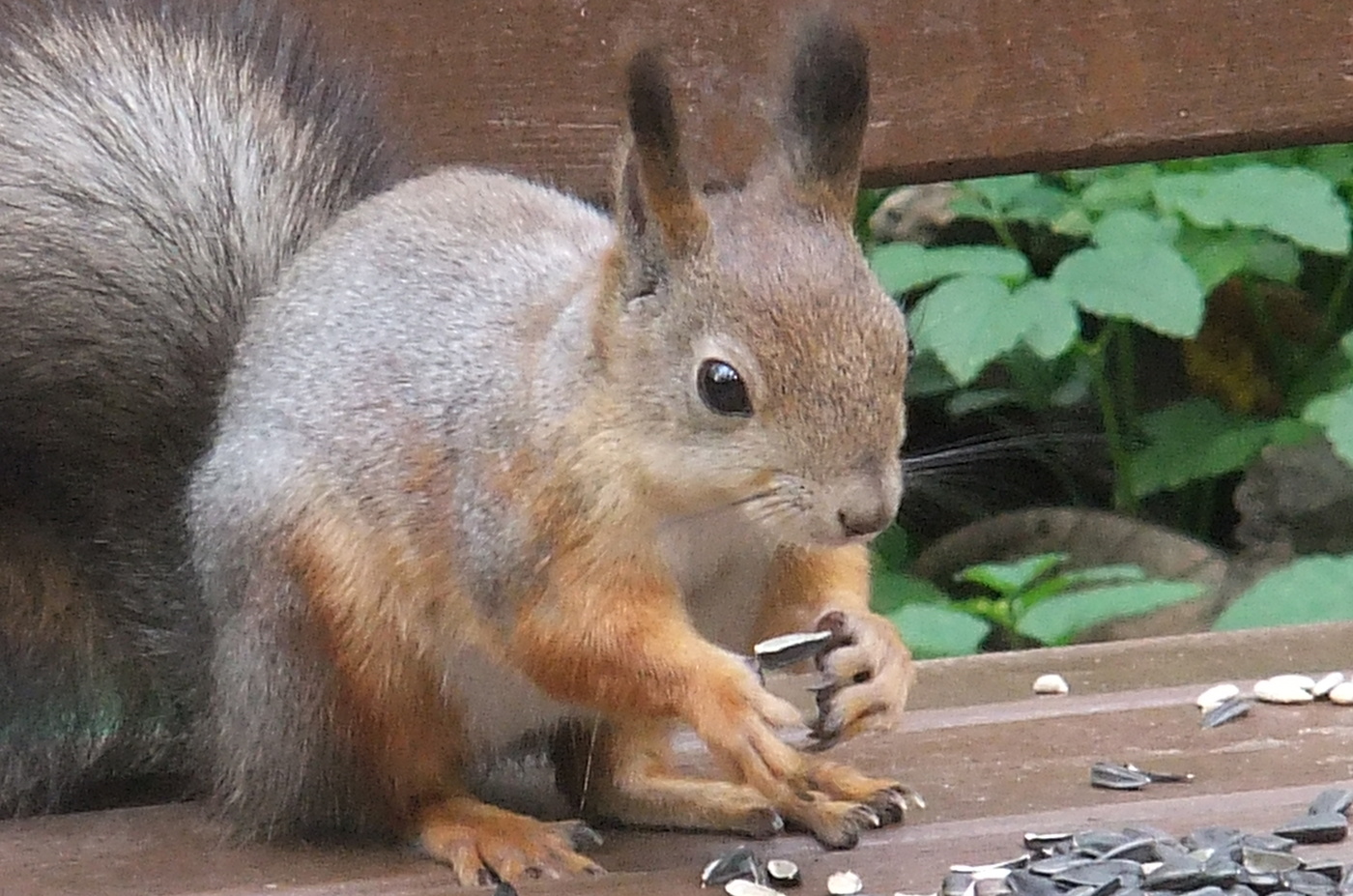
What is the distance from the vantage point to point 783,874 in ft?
3.97

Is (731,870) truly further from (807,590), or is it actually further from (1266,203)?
(1266,203)

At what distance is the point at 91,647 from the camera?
1400mm

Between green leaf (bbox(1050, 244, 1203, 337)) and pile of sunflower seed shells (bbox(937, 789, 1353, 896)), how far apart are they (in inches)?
33.7

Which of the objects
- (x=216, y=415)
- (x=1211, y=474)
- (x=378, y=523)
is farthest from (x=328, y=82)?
(x=1211, y=474)

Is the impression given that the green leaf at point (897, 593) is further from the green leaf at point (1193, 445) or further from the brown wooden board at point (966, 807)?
the brown wooden board at point (966, 807)

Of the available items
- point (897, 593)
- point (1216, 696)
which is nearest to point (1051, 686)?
point (1216, 696)

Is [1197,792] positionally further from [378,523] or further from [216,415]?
[216,415]

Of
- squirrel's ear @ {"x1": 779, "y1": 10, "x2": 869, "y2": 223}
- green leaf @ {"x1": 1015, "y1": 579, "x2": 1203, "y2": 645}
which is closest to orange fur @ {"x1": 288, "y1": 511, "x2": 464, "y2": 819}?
squirrel's ear @ {"x1": 779, "y1": 10, "x2": 869, "y2": 223}

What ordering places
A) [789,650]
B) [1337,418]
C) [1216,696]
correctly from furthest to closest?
[1337,418] < [1216,696] < [789,650]

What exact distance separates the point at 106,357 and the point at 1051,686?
700 mm

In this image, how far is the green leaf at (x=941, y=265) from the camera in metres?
2.03

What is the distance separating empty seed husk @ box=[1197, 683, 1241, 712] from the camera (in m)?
1.46

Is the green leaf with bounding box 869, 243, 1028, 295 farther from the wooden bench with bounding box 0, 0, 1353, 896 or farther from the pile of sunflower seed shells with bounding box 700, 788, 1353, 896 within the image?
the pile of sunflower seed shells with bounding box 700, 788, 1353, 896

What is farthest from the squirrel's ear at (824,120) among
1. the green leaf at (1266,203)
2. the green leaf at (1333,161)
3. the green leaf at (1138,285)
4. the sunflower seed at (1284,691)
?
the green leaf at (1333,161)
